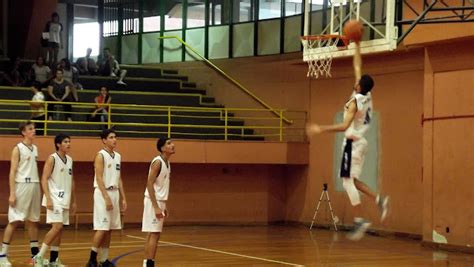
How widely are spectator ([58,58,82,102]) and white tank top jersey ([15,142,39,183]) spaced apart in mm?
8134

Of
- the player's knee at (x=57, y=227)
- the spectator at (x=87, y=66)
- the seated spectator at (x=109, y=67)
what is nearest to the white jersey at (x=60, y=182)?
the player's knee at (x=57, y=227)

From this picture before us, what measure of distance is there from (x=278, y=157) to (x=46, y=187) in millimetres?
9764

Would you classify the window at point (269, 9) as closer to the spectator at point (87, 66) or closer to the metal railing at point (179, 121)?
the metal railing at point (179, 121)

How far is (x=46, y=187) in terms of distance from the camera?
11.8m

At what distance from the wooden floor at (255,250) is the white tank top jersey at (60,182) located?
50.2 inches

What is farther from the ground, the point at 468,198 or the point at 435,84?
the point at 435,84

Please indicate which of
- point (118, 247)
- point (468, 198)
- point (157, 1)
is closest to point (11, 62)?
point (157, 1)

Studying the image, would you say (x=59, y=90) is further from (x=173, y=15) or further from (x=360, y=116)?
(x=360, y=116)

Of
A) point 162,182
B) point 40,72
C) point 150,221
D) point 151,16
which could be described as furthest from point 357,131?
point 151,16

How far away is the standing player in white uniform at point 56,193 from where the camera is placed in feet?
38.6

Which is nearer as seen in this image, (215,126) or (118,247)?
(118,247)

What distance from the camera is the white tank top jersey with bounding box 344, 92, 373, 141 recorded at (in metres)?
8.53

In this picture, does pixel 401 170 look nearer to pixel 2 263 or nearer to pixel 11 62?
pixel 2 263

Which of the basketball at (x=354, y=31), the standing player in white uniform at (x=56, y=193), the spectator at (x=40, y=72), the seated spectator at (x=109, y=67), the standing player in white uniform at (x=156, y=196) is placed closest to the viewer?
the basketball at (x=354, y=31)
